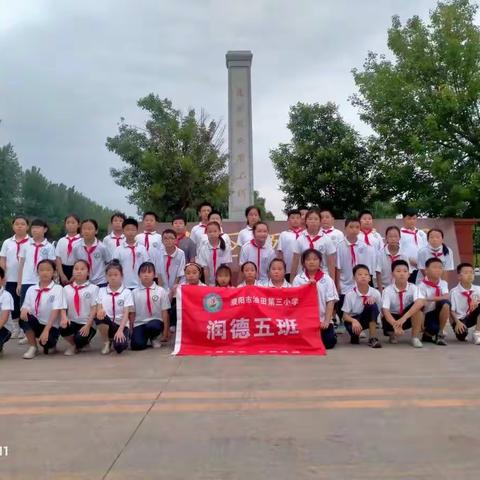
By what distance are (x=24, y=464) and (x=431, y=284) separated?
453 cm

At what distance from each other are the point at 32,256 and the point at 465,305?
473 cm

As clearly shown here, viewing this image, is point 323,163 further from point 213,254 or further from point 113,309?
point 113,309

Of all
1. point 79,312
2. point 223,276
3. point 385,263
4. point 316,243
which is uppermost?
point 316,243

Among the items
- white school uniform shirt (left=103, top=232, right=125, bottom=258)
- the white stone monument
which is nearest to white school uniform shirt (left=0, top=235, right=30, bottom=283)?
white school uniform shirt (left=103, top=232, right=125, bottom=258)

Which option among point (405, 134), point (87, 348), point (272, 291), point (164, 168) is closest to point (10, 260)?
point (87, 348)

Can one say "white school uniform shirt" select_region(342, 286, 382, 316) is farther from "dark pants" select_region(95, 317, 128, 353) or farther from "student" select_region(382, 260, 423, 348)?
"dark pants" select_region(95, 317, 128, 353)

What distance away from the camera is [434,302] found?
589 centimetres

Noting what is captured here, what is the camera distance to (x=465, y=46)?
10.7m

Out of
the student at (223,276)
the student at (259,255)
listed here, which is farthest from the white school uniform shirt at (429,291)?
the student at (223,276)

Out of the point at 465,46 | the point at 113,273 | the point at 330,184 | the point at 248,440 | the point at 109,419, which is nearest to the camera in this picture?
the point at 248,440

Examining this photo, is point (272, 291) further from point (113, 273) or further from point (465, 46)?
point (465, 46)

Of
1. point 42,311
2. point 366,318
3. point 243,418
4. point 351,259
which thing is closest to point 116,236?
point 42,311

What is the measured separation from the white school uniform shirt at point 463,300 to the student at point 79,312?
12.3 ft

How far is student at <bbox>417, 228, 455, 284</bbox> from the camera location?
6.47 metres
